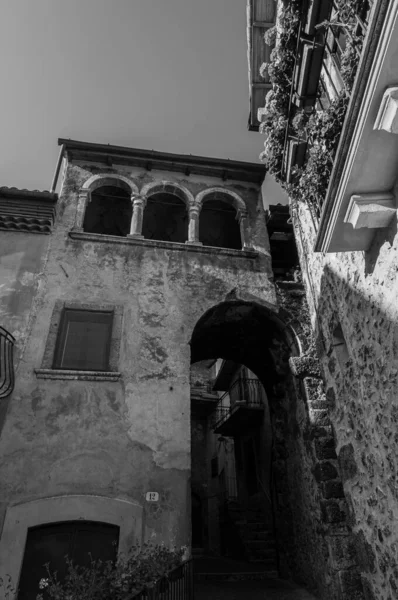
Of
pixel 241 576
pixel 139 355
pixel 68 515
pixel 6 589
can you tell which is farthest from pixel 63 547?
pixel 241 576

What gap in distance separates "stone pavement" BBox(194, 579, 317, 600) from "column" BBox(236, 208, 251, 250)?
22.6ft

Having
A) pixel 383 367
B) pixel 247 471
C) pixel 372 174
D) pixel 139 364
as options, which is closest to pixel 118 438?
pixel 139 364

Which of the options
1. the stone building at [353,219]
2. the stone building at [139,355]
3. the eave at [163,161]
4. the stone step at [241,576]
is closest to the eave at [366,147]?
the stone building at [353,219]

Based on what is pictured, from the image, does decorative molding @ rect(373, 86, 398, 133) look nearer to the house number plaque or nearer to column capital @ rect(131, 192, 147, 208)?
the house number plaque

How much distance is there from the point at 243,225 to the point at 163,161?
262 cm

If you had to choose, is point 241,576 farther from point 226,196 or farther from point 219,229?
point 226,196

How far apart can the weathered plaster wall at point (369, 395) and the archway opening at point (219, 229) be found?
5208 millimetres

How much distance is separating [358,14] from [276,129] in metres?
2.27

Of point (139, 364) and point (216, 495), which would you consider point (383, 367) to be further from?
point (216, 495)

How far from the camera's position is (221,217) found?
11.7 meters

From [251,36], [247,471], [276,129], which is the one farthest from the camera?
[247,471]

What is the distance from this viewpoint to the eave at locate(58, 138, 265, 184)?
34.0 ft

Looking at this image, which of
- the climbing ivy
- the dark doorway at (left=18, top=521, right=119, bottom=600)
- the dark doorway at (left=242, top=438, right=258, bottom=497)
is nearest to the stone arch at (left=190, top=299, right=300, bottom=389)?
the climbing ivy

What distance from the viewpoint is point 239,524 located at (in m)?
12.9
